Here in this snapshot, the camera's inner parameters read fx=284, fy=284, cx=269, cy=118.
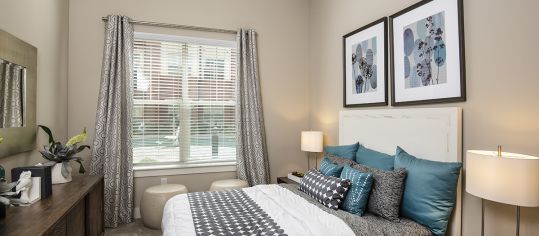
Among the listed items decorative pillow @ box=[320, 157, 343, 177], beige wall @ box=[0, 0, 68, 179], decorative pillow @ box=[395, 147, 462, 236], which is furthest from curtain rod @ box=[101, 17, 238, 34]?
decorative pillow @ box=[395, 147, 462, 236]

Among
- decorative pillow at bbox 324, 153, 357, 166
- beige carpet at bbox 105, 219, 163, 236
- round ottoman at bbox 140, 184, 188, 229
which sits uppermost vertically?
decorative pillow at bbox 324, 153, 357, 166

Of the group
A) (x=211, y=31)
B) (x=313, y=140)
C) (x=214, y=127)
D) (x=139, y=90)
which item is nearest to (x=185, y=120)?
(x=214, y=127)

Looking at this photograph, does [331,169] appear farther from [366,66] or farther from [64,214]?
[64,214]

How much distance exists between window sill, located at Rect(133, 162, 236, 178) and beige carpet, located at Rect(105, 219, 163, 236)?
21.8 inches

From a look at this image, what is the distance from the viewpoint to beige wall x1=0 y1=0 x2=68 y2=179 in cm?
205

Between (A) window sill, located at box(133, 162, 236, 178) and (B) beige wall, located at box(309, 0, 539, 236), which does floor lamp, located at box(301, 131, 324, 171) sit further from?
(B) beige wall, located at box(309, 0, 539, 236)

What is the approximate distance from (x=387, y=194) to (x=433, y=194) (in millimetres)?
285

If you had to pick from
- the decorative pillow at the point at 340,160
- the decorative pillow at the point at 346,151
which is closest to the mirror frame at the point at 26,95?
the decorative pillow at the point at 340,160

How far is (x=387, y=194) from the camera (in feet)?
6.61

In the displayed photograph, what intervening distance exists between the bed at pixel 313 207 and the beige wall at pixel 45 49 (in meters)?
1.36

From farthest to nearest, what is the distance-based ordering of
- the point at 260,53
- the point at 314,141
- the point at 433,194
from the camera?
the point at 260,53 → the point at 314,141 → the point at 433,194

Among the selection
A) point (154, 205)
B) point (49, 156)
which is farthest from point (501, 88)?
point (49, 156)

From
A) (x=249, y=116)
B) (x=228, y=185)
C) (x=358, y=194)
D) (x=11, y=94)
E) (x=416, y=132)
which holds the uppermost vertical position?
(x=11, y=94)

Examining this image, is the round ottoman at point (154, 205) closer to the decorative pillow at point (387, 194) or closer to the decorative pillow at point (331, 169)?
the decorative pillow at point (331, 169)
